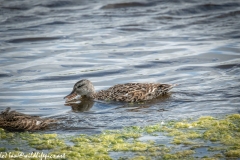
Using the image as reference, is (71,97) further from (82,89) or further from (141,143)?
(141,143)

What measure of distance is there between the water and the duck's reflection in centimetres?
3

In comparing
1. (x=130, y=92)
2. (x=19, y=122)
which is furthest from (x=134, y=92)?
(x=19, y=122)

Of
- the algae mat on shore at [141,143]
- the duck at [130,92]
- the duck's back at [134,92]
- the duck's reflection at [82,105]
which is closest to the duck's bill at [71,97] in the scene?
the duck at [130,92]

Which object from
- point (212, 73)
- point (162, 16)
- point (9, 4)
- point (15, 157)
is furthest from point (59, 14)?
point (15, 157)

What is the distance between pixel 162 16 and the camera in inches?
930

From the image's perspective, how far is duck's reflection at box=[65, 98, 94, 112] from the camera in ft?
41.2

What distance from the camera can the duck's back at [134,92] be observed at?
12.9 meters

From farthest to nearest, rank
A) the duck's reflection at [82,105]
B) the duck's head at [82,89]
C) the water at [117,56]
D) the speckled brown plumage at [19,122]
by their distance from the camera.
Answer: the duck's head at [82,89] → the duck's reflection at [82,105] → the water at [117,56] → the speckled brown plumage at [19,122]

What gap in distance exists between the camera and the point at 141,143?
9.16m

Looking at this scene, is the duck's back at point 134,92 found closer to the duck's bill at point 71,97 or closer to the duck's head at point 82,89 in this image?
the duck's head at point 82,89

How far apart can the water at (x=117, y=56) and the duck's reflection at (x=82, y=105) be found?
3 centimetres

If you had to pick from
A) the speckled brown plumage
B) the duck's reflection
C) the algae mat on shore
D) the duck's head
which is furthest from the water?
the algae mat on shore

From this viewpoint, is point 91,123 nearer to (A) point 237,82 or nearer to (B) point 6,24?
(A) point 237,82

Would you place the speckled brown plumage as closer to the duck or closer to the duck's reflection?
the duck's reflection
